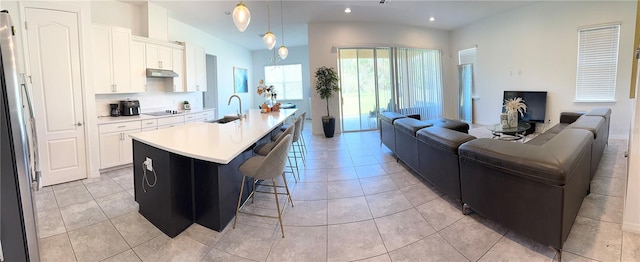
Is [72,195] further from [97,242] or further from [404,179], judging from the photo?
[404,179]

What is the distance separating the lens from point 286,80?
10930mm

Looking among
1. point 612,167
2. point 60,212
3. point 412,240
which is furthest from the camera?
point 612,167

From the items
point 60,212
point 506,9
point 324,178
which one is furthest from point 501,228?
point 506,9

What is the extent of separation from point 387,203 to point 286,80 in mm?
8661

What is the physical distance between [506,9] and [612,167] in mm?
4402

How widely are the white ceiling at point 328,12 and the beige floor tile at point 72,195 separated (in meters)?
3.45

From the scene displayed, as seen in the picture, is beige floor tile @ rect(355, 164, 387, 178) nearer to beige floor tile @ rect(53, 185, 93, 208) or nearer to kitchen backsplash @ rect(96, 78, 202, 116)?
beige floor tile @ rect(53, 185, 93, 208)

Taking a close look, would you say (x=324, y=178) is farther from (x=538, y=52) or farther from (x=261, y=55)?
(x=261, y=55)

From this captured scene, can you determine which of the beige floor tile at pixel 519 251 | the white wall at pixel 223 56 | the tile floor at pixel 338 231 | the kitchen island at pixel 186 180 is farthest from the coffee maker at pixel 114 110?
the beige floor tile at pixel 519 251

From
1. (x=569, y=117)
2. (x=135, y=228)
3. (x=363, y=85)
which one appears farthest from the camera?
(x=363, y=85)

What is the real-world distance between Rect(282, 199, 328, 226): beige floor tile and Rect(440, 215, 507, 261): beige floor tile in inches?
41.0

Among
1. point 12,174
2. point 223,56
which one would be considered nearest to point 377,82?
point 223,56

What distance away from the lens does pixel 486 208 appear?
2.26 meters

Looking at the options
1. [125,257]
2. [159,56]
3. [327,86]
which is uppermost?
[159,56]
